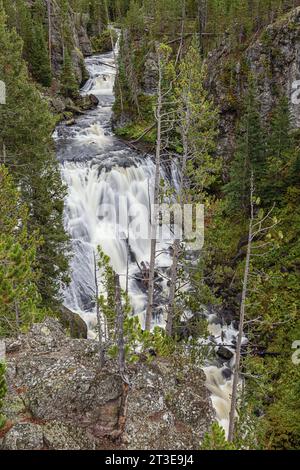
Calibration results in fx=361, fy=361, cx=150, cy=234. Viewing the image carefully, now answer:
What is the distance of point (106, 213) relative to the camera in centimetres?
2750

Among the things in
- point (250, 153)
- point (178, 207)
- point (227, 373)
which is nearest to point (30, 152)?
point (178, 207)

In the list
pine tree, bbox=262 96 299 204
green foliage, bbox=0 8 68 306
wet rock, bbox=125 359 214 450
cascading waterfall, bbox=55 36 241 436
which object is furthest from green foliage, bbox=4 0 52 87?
wet rock, bbox=125 359 214 450

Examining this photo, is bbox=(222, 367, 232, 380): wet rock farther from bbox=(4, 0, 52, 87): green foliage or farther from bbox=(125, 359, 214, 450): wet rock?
bbox=(4, 0, 52, 87): green foliage

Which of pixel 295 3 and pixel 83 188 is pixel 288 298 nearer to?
pixel 83 188

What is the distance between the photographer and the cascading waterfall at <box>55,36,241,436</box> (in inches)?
862

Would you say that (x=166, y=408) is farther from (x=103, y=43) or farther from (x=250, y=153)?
(x=103, y=43)

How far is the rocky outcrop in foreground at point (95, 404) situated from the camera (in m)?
8.05

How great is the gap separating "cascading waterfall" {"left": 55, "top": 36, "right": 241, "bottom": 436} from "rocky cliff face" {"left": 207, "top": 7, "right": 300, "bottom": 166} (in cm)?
739

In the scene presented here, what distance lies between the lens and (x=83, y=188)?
2758 centimetres

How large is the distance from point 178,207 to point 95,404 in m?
7.28

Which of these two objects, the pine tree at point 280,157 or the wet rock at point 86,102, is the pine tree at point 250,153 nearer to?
the pine tree at point 280,157

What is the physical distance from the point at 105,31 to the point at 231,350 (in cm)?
6453

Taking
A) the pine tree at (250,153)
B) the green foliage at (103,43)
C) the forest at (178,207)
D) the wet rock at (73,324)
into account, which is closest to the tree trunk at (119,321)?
the forest at (178,207)
